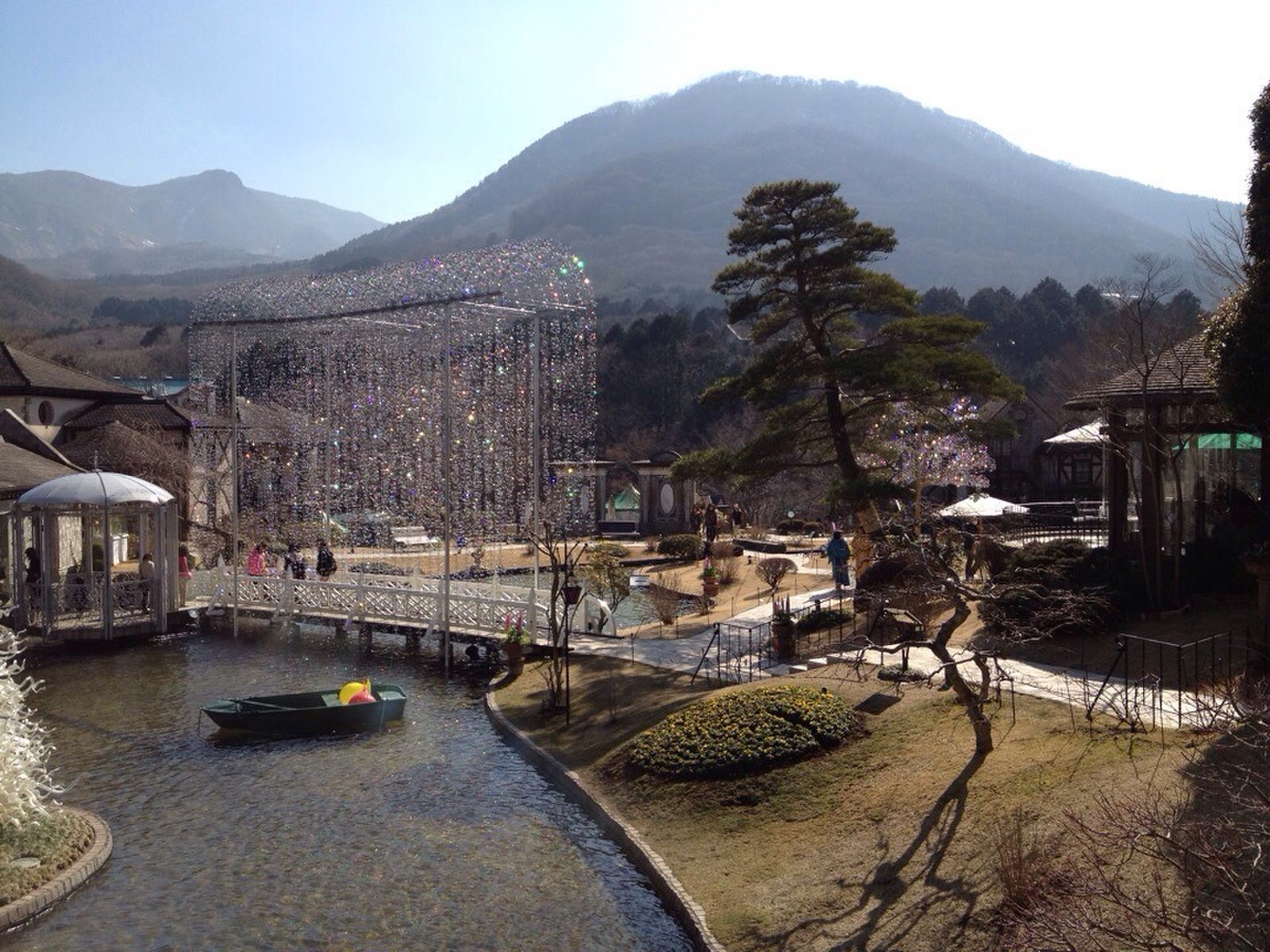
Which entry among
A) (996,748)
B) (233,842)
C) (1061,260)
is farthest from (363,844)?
(1061,260)

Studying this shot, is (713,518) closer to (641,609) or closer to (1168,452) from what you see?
(641,609)

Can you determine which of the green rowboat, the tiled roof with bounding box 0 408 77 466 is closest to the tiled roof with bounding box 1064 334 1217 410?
the green rowboat

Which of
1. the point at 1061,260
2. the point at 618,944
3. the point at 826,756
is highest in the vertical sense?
the point at 1061,260

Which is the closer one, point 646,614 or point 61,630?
point 61,630

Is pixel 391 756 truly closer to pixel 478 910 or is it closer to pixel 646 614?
pixel 478 910

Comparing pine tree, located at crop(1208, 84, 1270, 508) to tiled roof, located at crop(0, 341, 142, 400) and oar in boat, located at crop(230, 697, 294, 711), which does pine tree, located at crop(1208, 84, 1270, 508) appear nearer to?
oar in boat, located at crop(230, 697, 294, 711)

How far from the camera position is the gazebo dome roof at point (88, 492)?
25.6m

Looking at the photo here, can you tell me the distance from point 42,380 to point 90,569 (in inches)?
581

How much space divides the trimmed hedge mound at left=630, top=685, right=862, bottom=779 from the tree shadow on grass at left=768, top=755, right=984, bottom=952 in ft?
9.22

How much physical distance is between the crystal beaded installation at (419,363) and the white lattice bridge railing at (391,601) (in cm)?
281

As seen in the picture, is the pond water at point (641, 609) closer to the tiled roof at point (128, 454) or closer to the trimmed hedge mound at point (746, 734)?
the trimmed hedge mound at point (746, 734)

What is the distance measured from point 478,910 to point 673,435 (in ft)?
207

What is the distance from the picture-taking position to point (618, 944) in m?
10.7

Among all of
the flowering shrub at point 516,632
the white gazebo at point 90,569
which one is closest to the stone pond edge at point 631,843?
the flowering shrub at point 516,632
